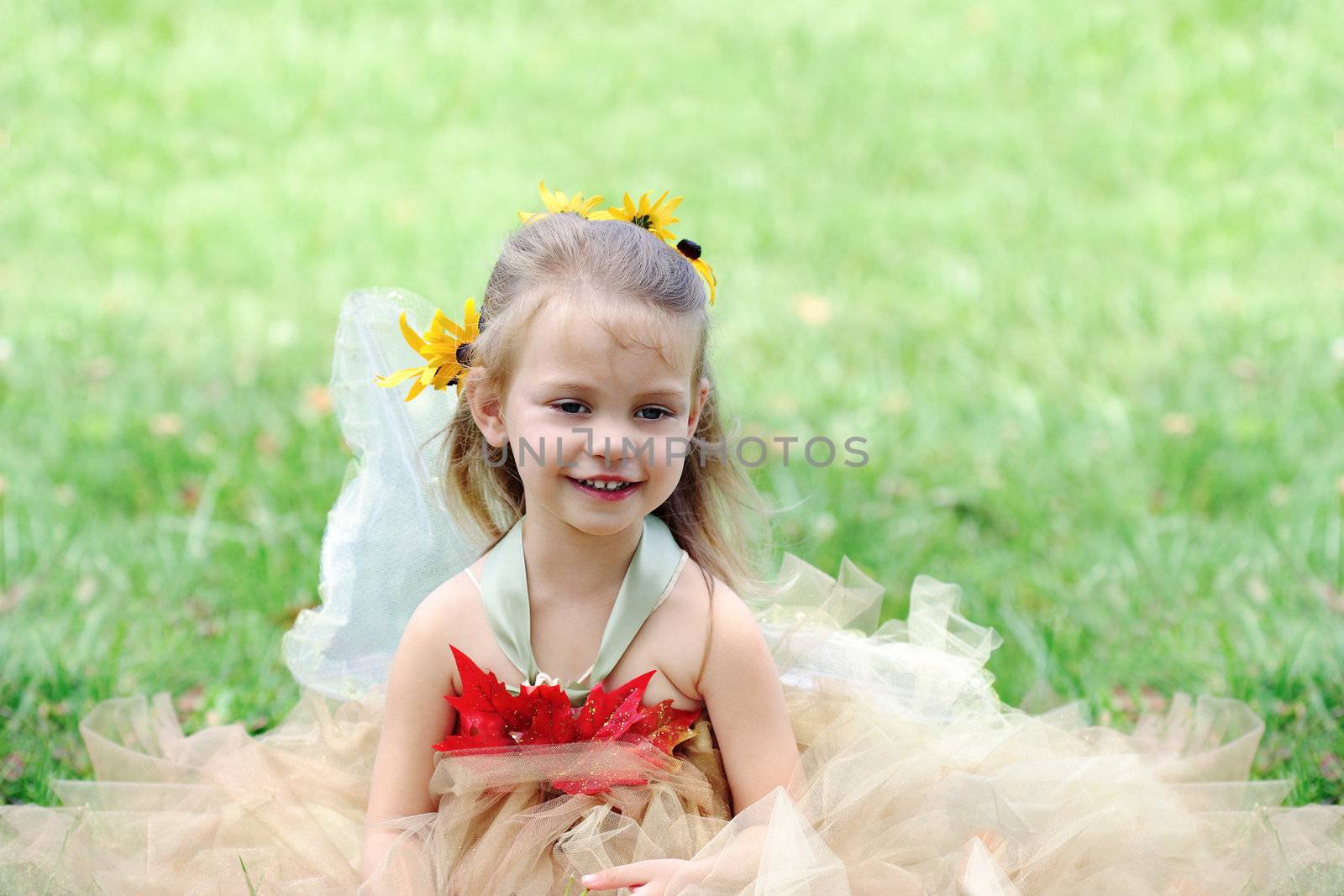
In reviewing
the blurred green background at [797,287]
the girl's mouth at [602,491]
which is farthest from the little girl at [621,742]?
the blurred green background at [797,287]

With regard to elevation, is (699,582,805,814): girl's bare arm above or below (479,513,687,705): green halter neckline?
below

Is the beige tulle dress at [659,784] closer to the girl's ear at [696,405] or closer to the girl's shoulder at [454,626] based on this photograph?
the girl's shoulder at [454,626]

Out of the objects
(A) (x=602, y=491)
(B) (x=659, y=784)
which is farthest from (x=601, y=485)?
(B) (x=659, y=784)

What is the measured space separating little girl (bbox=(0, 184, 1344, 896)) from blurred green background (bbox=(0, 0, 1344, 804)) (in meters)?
0.36

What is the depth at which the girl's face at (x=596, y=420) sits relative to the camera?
2.04m

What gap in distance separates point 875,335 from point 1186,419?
1.11 m

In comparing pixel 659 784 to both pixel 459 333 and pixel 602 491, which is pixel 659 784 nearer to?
pixel 602 491

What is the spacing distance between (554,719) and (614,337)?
58 cm

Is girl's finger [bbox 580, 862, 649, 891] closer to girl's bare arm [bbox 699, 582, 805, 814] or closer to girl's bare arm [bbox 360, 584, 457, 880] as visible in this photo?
girl's bare arm [bbox 699, 582, 805, 814]

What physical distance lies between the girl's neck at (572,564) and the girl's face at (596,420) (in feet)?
0.24

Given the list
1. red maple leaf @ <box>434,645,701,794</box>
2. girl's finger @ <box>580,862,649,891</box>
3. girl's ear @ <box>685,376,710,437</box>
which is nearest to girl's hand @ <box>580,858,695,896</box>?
girl's finger @ <box>580,862,649,891</box>

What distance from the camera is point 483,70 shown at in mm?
6832

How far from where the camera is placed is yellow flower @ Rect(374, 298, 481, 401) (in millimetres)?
2258

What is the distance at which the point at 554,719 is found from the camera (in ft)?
7.06
